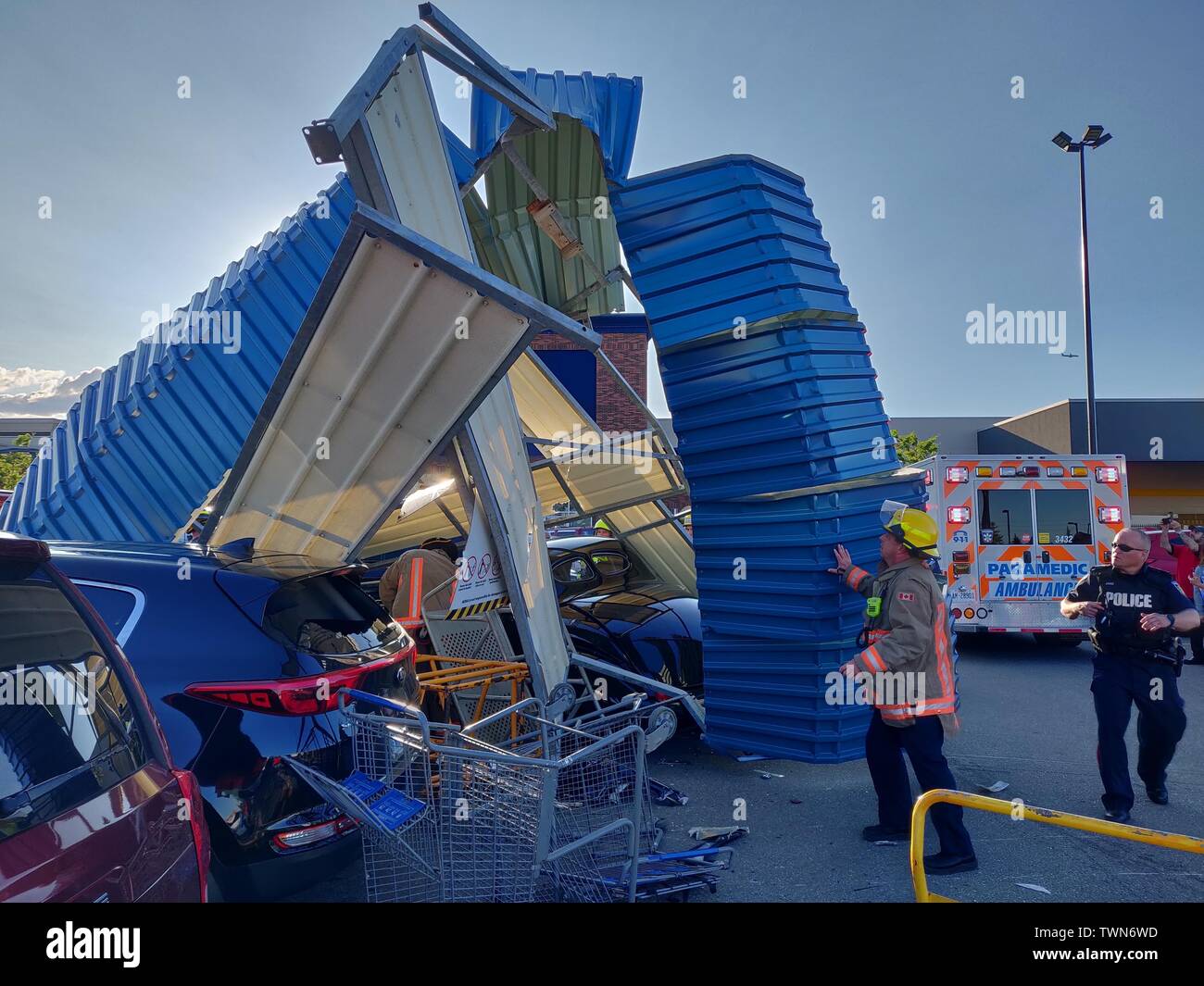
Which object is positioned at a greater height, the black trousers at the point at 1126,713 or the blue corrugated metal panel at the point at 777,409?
the blue corrugated metal panel at the point at 777,409

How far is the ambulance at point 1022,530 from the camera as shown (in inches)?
424

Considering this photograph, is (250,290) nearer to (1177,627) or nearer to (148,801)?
(148,801)

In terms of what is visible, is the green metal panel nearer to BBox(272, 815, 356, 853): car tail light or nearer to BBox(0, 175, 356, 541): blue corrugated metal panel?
BBox(0, 175, 356, 541): blue corrugated metal panel

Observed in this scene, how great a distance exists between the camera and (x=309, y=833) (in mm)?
3158

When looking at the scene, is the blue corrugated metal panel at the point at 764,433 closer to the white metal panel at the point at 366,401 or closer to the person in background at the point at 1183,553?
the white metal panel at the point at 366,401

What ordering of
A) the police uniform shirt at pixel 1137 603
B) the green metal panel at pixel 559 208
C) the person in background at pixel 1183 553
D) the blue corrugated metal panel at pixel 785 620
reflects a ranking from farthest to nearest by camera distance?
the person in background at pixel 1183 553, the green metal panel at pixel 559 208, the blue corrugated metal panel at pixel 785 620, the police uniform shirt at pixel 1137 603

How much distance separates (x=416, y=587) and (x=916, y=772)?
3492 millimetres

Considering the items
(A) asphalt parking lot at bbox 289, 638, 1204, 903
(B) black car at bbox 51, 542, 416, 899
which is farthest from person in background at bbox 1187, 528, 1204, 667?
(B) black car at bbox 51, 542, 416, 899

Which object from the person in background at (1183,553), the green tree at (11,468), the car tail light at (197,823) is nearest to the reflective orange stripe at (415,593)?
the car tail light at (197,823)

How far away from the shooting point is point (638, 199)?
21.1 feet

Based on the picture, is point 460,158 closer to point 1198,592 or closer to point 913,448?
point 1198,592

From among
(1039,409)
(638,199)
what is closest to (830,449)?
(638,199)

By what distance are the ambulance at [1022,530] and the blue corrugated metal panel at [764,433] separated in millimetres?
5420

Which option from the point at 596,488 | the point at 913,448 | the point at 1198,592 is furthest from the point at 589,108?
the point at 913,448
